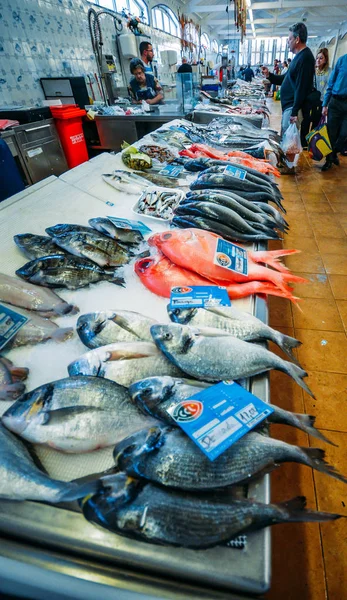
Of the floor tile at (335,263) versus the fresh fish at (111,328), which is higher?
the fresh fish at (111,328)

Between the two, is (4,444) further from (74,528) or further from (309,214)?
(309,214)

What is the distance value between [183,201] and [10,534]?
2.08 meters

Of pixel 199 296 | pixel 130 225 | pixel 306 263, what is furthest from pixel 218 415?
pixel 306 263

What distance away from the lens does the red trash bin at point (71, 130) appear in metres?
5.26

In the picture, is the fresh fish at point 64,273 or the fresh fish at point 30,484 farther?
the fresh fish at point 64,273

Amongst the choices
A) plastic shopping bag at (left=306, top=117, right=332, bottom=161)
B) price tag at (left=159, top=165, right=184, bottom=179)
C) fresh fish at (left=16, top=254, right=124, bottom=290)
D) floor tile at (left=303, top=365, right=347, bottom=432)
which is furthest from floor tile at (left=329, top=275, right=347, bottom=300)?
plastic shopping bag at (left=306, top=117, right=332, bottom=161)

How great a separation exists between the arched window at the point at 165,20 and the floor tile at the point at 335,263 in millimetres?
15218

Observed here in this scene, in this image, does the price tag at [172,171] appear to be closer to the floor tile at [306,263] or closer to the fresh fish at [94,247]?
the fresh fish at [94,247]

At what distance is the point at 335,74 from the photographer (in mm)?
5953

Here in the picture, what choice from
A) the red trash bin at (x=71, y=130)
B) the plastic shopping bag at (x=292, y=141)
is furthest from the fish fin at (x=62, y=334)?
the plastic shopping bag at (x=292, y=141)

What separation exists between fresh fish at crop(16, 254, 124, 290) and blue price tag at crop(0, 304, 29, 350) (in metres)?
0.33

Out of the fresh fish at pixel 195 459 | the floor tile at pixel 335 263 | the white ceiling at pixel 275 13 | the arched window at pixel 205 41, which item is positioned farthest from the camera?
the arched window at pixel 205 41

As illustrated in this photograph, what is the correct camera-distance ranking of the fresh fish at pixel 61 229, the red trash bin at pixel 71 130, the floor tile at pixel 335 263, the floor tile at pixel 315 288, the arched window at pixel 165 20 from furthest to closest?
1. the arched window at pixel 165 20
2. the red trash bin at pixel 71 130
3. the floor tile at pixel 335 263
4. the floor tile at pixel 315 288
5. the fresh fish at pixel 61 229

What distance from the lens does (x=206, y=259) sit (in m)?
1.58
